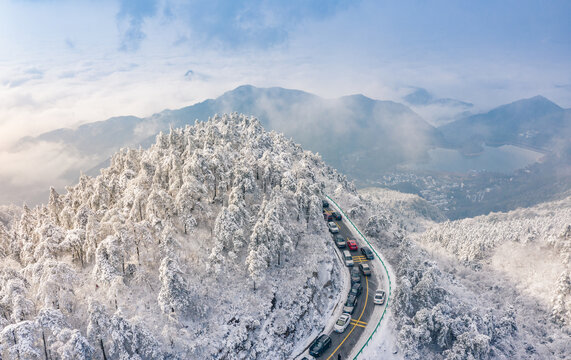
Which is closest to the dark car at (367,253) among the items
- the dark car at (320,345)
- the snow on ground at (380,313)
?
the snow on ground at (380,313)

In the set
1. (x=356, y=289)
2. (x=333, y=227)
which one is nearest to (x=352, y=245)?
(x=333, y=227)

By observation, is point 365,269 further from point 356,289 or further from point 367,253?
point 356,289

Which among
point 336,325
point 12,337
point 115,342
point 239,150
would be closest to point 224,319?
point 115,342

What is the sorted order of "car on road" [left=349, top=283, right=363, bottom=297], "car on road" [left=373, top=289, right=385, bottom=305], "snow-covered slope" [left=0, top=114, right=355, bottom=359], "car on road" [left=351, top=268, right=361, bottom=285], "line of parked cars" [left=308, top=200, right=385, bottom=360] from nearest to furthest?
"snow-covered slope" [left=0, top=114, right=355, bottom=359]
"line of parked cars" [left=308, top=200, right=385, bottom=360]
"car on road" [left=373, top=289, right=385, bottom=305]
"car on road" [left=349, top=283, right=363, bottom=297]
"car on road" [left=351, top=268, right=361, bottom=285]

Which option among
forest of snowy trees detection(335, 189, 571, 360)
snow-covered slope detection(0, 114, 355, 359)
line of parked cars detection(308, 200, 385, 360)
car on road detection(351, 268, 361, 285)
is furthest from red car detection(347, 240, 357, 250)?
forest of snowy trees detection(335, 189, 571, 360)

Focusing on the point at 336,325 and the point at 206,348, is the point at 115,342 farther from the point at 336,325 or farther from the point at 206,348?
the point at 336,325

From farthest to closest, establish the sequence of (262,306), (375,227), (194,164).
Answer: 1. (375,227)
2. (194,164)
3. (262,306)

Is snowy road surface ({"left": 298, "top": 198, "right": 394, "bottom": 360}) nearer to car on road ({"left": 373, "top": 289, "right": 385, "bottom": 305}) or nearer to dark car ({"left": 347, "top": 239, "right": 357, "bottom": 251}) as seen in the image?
car on road ({"left": 373, "top": 289, "right": 385, "bottom": 305})
